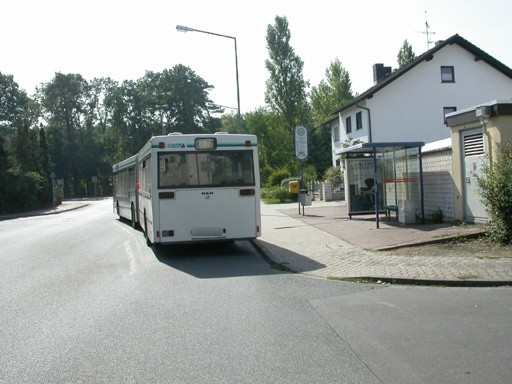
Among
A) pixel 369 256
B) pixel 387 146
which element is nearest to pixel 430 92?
pixel 387 146

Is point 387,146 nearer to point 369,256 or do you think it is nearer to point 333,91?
point 369,256

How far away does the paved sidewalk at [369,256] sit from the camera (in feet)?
31.1

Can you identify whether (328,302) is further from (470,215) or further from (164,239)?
(470,215)

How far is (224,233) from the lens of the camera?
13852mm

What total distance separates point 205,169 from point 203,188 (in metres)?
0.45

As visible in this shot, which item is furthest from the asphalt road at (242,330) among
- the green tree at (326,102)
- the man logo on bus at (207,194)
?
the green tree at (326,102)

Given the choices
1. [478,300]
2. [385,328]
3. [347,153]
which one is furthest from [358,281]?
[347,153]

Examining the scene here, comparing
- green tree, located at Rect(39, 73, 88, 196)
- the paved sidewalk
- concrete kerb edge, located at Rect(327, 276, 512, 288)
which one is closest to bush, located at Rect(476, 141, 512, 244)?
the paved sidewalk

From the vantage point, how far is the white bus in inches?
537

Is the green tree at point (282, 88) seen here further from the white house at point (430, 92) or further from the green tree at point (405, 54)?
the white house at point (430, 92)

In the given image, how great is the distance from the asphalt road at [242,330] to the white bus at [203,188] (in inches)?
88.5

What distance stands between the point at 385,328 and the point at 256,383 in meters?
2.27

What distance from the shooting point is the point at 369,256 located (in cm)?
1197

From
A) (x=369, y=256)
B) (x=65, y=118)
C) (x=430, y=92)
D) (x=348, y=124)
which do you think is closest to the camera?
(x=369, y=256)
